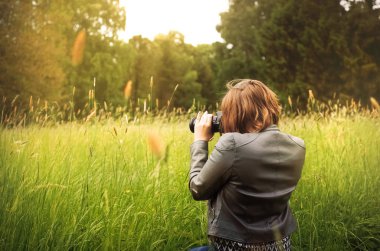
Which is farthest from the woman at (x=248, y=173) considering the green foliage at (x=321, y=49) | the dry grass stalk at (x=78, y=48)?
the dry grass stalk at (x=78, y=48)

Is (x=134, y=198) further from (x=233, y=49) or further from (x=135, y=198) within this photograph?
(x=233, y=49)

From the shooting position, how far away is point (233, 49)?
26391 mm

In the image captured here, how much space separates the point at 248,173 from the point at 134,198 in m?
1.48

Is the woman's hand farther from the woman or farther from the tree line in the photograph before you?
the tree line

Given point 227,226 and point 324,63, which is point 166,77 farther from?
point 227,226

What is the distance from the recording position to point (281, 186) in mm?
2066

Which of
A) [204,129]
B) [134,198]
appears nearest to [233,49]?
[134,198]

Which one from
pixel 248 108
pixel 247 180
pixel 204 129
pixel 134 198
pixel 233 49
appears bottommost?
pixel 134 198

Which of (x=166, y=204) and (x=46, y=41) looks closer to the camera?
(x=166, y=204)

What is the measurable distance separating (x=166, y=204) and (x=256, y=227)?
1.38 m

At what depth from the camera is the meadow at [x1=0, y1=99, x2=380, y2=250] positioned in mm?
2609

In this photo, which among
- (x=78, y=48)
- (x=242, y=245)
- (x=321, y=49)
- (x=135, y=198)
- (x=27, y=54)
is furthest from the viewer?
(x=78, y=48)

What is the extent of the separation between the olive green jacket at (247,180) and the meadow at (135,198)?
53 centimetres

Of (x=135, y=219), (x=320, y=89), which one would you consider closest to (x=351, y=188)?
(x=135, y=219)
